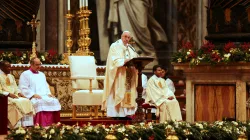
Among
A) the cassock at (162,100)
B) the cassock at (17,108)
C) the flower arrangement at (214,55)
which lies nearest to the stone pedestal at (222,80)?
the flower arrangement at (214,55)

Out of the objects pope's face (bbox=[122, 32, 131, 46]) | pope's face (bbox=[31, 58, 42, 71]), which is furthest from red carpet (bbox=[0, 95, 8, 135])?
pope's face (bbox=[122, 32, 131, 46])

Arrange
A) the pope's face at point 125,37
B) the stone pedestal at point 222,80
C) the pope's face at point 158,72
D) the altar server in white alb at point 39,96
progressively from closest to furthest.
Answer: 1. the stone pedestal at point 222,80
2. the altar server in white alb at point 39,96
3. the pope's face at point 125,37
4. the pope's face at point 158,72

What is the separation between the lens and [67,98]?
54.1 ft

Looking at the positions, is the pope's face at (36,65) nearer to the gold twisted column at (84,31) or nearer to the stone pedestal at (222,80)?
the stone pedestal at (222,80)

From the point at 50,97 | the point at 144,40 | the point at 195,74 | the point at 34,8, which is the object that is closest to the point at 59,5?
the point at 34,8

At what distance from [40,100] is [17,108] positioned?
31.0 inches

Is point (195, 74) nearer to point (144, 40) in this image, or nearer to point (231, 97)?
point (231, 97)

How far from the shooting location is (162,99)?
46.0 feet

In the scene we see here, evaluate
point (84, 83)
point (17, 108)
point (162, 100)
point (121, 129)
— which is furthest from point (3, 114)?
point (121, 129)

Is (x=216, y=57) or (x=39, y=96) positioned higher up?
(x=216, y=57)

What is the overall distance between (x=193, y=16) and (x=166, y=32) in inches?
32.8

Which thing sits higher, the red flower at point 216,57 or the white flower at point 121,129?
the red flower at point 216,57

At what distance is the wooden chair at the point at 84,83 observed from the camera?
14.7 meters

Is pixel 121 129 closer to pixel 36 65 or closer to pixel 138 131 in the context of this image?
pixel 138 131
